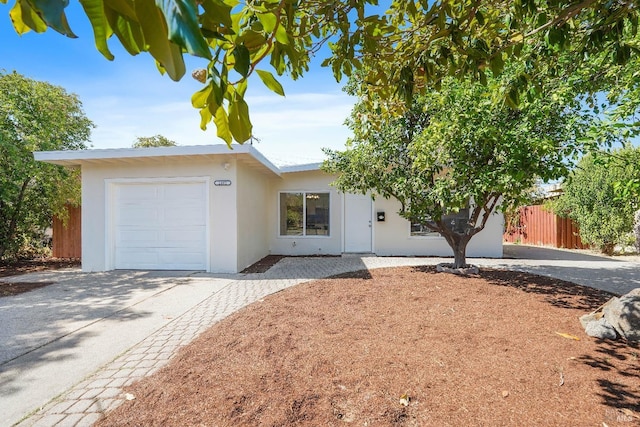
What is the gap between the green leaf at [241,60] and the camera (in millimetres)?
1123

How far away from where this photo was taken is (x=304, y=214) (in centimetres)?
1194

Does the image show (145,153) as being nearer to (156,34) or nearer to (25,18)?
(25,18)

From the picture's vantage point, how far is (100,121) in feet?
42.7

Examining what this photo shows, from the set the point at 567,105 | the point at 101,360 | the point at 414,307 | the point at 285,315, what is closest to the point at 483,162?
the point at 567,105

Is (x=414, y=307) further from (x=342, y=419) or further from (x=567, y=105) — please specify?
(x=567, y=105)

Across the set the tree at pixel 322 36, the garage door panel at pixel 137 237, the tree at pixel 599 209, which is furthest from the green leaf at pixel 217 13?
the tree at pixel 599 209

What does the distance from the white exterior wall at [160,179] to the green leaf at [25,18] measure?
7.10 metres

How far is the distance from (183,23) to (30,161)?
38.8 feet

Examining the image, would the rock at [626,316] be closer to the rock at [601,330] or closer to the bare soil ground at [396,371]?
the rock at [601,330]

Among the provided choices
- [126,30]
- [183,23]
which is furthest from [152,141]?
[183,23]

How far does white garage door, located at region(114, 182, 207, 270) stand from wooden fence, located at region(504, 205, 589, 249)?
1427 cm

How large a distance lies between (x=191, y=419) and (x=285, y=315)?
A: 2.31 meters

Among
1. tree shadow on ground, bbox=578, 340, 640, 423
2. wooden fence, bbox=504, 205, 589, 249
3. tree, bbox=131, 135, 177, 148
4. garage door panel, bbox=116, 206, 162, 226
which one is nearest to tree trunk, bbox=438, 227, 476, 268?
tree shadow on ground, bbox=578, 340, 640, 423

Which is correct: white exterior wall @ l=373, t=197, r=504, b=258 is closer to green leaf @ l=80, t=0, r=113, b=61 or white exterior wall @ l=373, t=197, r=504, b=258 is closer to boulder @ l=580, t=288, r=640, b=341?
boulder @ l=580, t=288, r=640, b=341
